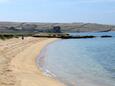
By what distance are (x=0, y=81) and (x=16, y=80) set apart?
1.24m

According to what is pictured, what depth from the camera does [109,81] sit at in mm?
20109

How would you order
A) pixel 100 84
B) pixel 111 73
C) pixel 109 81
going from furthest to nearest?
pixel 111 73 → pixel 109 81 → pixel 100 84

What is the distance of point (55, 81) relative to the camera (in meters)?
19.1

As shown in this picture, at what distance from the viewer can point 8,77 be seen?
1848 cm

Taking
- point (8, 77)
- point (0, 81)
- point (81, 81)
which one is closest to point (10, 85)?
point (0, 81)

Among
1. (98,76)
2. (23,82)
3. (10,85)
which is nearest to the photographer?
(10,85)

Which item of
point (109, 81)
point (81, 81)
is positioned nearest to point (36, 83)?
point (81, 81)

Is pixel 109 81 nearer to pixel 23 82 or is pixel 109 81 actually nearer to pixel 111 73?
pixel 111 73

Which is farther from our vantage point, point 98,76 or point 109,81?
point 98,76

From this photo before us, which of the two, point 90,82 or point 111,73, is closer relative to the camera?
point 90,82

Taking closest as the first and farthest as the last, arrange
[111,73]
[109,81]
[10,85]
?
[10,85] → [109,81] → [111,73]

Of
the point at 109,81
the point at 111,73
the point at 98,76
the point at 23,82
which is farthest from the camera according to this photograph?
the point at 111,73

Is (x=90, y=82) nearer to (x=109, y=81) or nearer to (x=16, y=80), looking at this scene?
(x=109, y=81)

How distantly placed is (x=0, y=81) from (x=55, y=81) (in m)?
3.65
